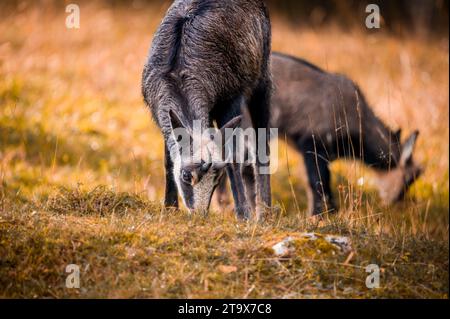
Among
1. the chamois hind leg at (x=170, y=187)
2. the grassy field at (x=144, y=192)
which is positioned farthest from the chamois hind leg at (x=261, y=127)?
the chamois hind leg at (x=170, y=187)

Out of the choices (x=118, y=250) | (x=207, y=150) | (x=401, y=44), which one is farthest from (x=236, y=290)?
(x=401, y=44)

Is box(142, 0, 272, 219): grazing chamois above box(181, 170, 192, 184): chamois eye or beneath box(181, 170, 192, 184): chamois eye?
above

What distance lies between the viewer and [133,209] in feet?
17.3

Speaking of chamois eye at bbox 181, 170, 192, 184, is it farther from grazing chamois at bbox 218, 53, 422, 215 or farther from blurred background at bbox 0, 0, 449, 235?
grazing chamois at bbox 218, 53, 422, 215

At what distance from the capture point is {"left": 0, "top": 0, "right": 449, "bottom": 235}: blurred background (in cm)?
877

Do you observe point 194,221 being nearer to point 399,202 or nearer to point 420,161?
point 399,202

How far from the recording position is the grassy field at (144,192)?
14.0 ft

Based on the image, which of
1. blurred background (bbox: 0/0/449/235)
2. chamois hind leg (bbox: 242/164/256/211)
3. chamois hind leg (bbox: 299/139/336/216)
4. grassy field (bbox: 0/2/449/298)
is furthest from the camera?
chamois hind leg (bbox: 299/139/336/216)

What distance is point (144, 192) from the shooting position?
19.4 ft

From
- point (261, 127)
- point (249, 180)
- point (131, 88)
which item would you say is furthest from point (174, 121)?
point (131, 88)

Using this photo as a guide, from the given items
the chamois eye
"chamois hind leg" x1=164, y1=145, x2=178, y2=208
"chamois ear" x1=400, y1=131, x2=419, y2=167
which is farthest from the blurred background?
the chamois eye

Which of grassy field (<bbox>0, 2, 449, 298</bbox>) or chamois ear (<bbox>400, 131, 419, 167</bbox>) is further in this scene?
chamois ear (<bbox>400, 131, 419, 167</bbox>)

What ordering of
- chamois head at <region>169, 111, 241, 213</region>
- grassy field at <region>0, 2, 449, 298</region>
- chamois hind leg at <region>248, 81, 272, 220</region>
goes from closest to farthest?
grassy field at <region>0, 2, 449, 298</region>, chamois head at <region>169, 111, 241, 213</region>, chamois hind leg at <region>248, 81, 272, 220</region>

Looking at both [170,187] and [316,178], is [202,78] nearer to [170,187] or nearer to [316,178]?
[170,187]
